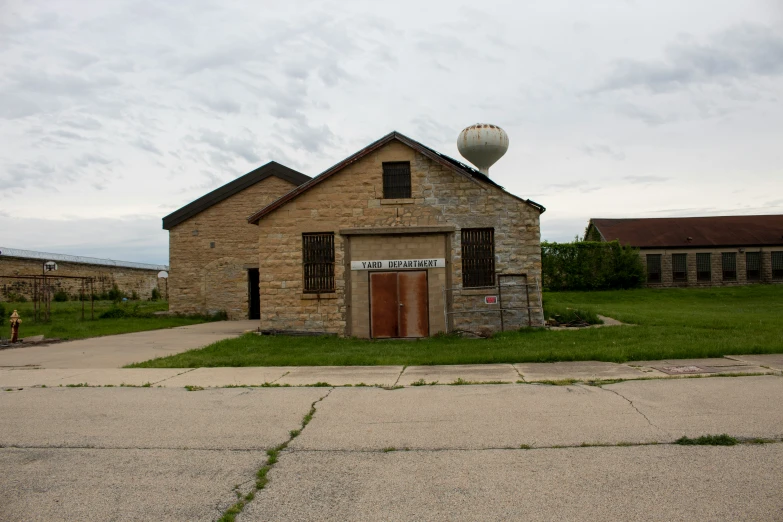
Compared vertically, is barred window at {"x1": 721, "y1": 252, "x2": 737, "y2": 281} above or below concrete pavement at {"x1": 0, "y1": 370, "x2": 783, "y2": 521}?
above

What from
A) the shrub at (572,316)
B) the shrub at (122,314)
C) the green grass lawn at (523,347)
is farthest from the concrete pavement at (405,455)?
the shrub at (122,314)

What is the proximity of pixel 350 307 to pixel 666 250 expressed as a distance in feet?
102

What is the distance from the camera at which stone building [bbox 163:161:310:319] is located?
26.8m

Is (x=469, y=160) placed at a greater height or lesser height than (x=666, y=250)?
greater

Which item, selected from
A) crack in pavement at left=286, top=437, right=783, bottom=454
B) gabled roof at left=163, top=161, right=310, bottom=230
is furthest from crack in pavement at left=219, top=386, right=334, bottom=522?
gabled roof at left=163, top=161, right=310, bottom=230

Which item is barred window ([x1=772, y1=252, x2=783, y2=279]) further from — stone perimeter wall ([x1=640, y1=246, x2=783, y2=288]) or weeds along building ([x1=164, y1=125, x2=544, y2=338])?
weeds along building ([x1=164, y1=125, x2=544, y2=338])

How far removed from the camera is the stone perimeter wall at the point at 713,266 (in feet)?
134

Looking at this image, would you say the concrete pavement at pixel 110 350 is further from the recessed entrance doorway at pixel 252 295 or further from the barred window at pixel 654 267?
the barred window at pixel 654 267

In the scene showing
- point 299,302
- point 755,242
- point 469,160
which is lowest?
point 299,302

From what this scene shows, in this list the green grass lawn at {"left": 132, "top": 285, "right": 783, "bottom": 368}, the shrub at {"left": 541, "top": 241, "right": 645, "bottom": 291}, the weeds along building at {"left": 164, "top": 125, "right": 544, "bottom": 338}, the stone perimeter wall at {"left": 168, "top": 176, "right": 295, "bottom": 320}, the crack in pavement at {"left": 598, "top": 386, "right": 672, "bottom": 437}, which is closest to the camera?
the crack in pavement at {"left": 598, "top": 386, "right": 672, "bottom": 437}

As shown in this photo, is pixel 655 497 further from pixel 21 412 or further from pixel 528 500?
pixel 21 412

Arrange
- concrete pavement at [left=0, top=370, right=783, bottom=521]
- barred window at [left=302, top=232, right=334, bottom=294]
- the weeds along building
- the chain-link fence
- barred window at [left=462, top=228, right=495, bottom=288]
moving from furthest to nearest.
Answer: barred window at [left=302, top=232, right=334, bottom=294] < barred window at [left=462, top=228, right=495, bottom=288] < the weeds along building < the chain-link fence < concrete pavement at [left=0, top=370, right=783, bottom=521]

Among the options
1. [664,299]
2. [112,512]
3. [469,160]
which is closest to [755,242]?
[664,299]

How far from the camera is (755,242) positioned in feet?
135
